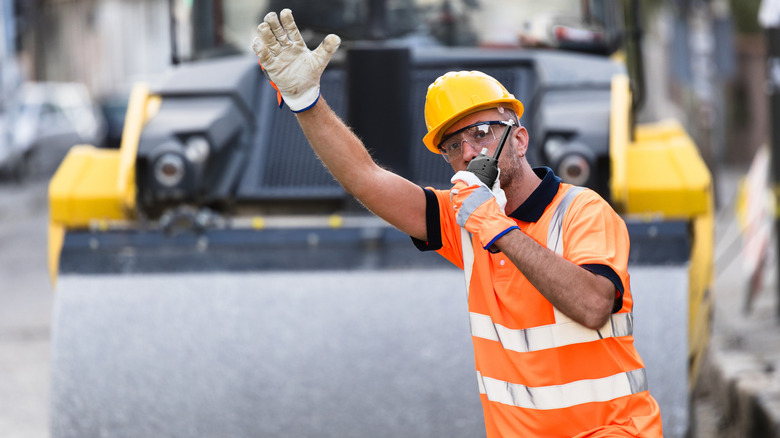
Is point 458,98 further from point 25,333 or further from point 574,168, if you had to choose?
point 25,333

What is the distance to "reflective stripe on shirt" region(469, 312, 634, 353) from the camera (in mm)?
2648

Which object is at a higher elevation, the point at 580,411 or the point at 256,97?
the point at 256,97

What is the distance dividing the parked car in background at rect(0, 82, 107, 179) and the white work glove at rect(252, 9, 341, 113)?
19.2 meters

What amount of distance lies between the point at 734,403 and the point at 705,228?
5.53ft

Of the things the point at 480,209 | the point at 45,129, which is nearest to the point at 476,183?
the point at 480,209

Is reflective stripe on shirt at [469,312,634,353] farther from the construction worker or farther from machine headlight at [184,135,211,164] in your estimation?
machine headlight at [184,135,211,164]

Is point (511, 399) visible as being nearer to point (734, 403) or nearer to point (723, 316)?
point (734, 403)

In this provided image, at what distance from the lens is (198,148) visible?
16.1ft

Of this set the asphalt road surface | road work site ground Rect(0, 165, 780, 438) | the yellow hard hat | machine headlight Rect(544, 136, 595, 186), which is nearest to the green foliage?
road work site ground Rect(0, 165, 780, 438)

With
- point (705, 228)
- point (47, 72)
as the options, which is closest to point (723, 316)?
Answer: point (705, 228)

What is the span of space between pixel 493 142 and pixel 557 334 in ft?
1.74

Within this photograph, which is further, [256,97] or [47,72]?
[47,72]

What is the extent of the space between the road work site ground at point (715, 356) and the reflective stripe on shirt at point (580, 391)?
6.87 feet

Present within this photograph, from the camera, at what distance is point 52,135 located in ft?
74.0
